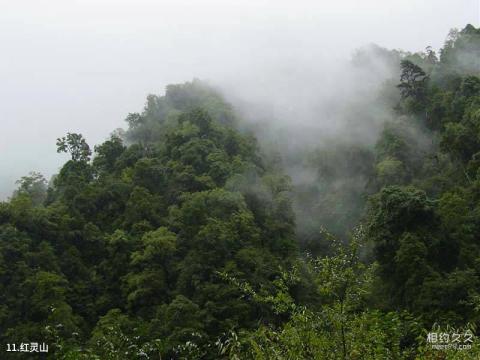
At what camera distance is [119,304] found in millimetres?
28438

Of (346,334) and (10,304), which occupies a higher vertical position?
(346,334)

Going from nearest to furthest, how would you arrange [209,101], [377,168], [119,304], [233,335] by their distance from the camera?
[233,335] → [119,304] → [377,168] → [209,101]

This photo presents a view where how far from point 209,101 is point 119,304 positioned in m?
26.8

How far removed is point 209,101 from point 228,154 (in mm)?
12283

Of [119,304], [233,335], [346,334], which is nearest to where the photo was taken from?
[233,335]

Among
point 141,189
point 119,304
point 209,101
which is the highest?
point 209,101

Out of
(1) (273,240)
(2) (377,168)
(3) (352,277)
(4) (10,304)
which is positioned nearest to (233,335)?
(3) (352,277)

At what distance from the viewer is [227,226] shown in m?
29.9

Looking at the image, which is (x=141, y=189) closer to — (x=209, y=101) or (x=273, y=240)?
(x=273, y=240)

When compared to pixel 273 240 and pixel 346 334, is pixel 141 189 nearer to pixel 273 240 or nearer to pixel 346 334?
pixel 273 240

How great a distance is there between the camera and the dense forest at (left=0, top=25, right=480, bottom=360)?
23.9 m

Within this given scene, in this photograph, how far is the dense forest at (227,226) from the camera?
78.4 ft

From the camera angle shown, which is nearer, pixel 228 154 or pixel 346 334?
pixel 346 334

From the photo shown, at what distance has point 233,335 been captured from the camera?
16.1 feet
